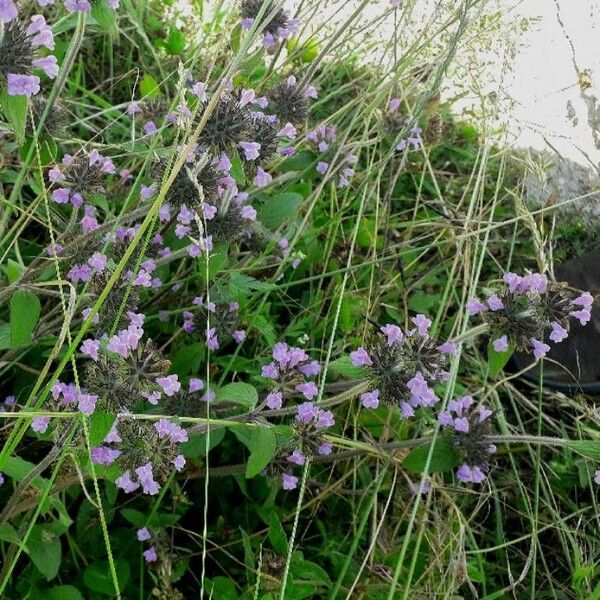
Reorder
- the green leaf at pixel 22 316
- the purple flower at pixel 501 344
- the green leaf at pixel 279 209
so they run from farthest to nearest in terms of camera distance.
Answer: the green leaf at pixel 279 209 → the purple flower at pixel 501 344 → the green leaf at pixel 22 316

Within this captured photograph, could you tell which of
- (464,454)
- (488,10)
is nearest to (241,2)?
(488,10)

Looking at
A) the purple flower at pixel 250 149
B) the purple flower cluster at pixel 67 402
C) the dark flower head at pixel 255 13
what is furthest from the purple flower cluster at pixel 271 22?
the purple flower cluster at pixel 67 402

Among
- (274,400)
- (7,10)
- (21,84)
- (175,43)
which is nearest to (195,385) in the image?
(274,400)

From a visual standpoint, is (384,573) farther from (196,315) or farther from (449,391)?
(196,315)

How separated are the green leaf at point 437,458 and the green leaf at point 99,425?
0.67m

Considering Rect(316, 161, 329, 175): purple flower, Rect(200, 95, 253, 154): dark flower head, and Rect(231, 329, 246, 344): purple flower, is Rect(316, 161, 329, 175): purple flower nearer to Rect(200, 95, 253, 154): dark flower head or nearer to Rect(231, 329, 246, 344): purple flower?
Rect(231, 329, 246, 344): purple flower

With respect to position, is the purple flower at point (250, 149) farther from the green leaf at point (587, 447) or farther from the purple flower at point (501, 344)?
the green leaf at point (587, 447)

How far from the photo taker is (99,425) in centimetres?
109

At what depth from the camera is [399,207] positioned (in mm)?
2518

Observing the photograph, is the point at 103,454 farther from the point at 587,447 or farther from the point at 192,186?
the point at 587,447

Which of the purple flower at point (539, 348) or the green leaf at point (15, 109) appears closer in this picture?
the green leaf at point (15, 109)

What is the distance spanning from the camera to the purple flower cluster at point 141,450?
1.14 meters

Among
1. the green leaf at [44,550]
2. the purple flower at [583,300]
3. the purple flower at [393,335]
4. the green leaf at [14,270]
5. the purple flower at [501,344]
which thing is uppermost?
the purple flower at [583,300]

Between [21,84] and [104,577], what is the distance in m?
0.97
